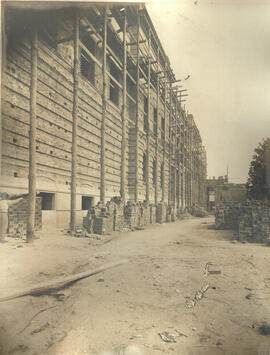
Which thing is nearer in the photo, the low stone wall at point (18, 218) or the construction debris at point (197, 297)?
the construction debris at point (197, 297)

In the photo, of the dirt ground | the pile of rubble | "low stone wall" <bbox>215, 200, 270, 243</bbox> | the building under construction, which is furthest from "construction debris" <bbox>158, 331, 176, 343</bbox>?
the pile of rubble

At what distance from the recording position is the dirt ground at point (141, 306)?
2143 millimetres

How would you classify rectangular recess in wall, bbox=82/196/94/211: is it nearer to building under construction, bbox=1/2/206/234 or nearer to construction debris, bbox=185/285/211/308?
building under construction, bbox=1/2/206/234

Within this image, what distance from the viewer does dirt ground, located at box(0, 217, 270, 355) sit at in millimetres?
2143

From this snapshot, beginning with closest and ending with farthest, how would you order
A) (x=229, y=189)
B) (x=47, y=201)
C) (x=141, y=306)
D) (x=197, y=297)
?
(x=141, y=306)
(x=197, y=297)
(x=229, y=189)
(x=47, y=201)

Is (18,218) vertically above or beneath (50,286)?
above

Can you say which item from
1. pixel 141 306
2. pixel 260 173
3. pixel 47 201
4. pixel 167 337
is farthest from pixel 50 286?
pixel 47 201

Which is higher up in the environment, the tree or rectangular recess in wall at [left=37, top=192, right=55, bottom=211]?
the tree

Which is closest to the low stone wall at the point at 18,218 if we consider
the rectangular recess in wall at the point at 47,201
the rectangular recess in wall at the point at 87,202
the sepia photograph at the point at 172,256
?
the sepia photograph at the point at 172,256

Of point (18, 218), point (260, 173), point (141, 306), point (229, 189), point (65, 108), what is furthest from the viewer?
point (65, 108)

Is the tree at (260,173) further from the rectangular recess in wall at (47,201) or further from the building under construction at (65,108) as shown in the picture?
the rectangular recess in wall at (47,201)

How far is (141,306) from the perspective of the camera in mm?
2439

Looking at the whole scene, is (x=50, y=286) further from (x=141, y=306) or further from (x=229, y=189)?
(x=229, y=189)

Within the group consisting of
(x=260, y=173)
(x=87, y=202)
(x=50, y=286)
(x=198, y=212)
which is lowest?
(x=198, y=212)
